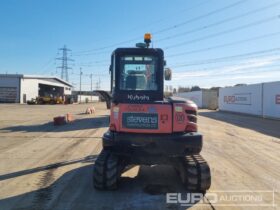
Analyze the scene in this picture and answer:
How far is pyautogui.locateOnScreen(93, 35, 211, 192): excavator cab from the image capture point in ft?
24.2

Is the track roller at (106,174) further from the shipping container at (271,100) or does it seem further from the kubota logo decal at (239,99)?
the kubota logo decal at (239,99)

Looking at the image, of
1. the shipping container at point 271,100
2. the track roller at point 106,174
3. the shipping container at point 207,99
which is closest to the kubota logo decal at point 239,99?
the shipping container at point 271,100

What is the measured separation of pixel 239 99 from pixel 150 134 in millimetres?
35651

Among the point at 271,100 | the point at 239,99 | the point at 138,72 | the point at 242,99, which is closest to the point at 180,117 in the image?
the point at 138,72

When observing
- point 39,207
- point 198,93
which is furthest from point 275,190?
point 198,93

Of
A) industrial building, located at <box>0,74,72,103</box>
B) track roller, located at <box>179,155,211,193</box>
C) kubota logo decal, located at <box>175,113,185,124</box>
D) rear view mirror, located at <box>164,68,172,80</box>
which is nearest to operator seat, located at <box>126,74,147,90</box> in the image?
rear view mirror, located at <box>164,68,172,80</box>

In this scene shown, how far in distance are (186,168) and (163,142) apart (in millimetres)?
749

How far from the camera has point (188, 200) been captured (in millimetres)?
6996

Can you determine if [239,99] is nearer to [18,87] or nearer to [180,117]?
[180,117]

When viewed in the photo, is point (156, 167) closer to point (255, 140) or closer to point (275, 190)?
point (275, 190)

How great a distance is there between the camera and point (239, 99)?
41344 mm

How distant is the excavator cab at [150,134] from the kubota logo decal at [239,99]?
31942 millimetres

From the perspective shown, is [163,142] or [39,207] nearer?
[39,207]

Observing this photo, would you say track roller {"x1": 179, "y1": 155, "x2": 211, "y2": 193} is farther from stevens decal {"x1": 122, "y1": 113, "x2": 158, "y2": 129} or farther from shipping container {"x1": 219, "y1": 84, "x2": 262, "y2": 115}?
shipping container {"x1": 219, "y1": 84, "x2": 262, "y2": 115}
